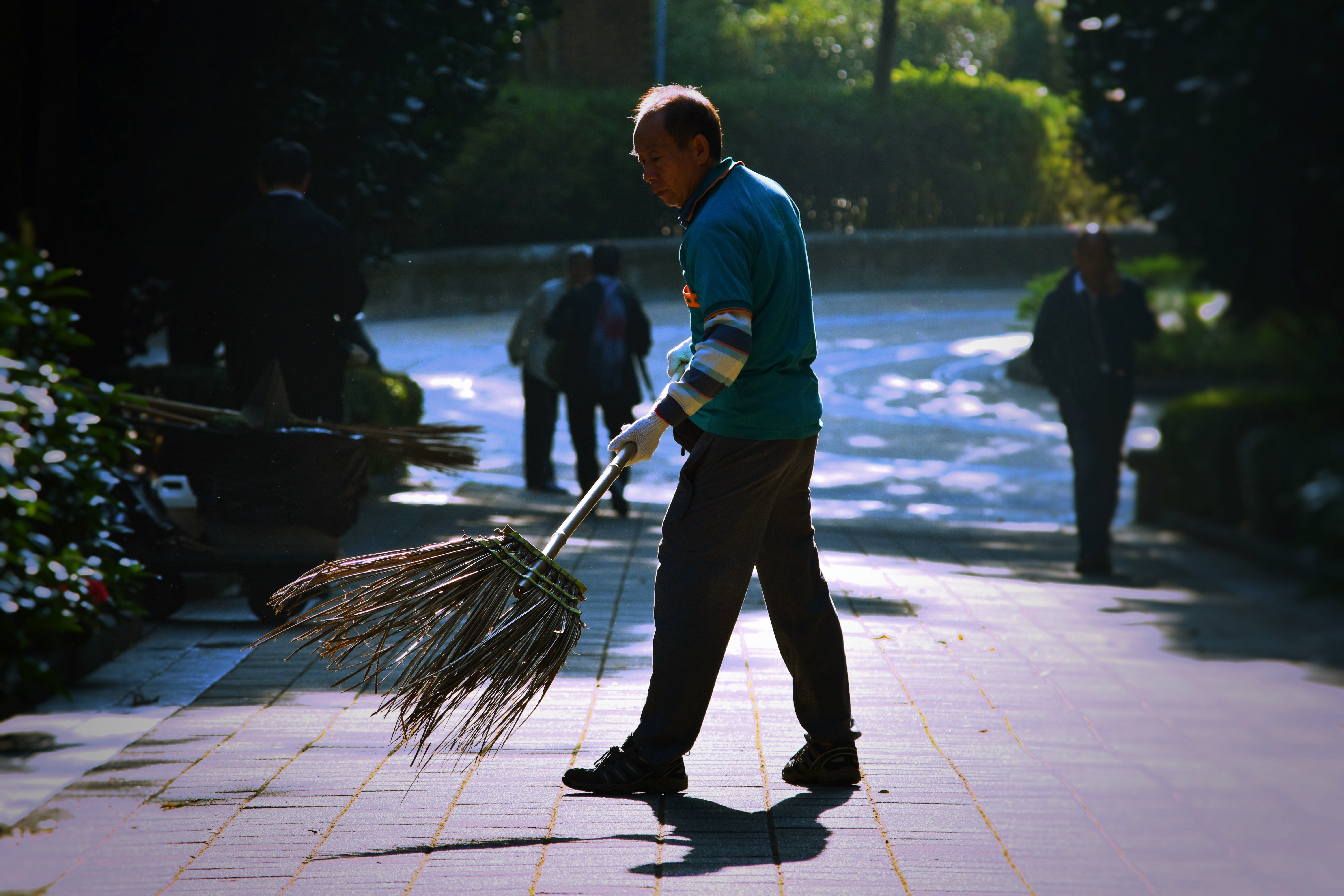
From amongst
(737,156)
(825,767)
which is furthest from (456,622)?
(737,156)

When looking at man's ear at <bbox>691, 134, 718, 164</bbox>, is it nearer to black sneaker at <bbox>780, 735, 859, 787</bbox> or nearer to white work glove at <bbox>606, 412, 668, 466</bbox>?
white work glove at <bbox>606, 412, 668, 466</bbox>

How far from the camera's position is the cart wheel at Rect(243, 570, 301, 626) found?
229 inches

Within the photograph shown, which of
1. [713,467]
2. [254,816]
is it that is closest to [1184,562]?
[713,467]

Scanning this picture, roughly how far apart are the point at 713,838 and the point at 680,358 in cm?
120

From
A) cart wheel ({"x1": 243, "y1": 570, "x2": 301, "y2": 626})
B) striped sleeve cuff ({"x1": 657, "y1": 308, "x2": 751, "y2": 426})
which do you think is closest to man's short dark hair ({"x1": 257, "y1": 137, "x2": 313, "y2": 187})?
cart wheel ({"x1": 243, "y1": 570, "x2": 301, "y2": 626})

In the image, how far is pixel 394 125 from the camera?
846cm

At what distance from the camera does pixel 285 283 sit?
617 centimetres

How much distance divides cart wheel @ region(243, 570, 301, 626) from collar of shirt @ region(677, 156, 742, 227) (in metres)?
3.03

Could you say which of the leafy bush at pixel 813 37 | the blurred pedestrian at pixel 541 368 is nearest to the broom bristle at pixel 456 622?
the blurred pedestrian at pixel 541 368

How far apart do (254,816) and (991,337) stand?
619 cm

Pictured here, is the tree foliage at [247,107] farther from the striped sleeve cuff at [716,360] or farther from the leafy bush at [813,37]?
the leafy bush at [813,37]

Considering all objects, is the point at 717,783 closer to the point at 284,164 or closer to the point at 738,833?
the point at 738,833

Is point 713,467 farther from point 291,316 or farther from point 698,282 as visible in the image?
point 291,316

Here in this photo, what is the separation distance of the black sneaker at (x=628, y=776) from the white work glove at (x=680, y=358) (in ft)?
3.08
